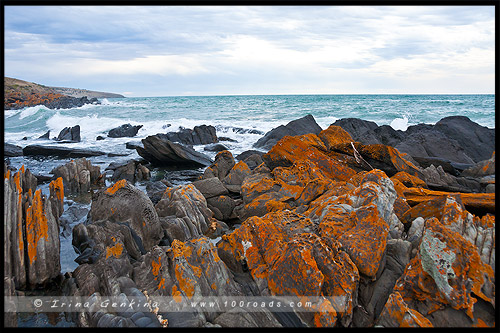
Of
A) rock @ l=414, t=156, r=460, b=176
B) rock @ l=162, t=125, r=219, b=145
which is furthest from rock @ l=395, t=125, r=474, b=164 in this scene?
rock @ l=162, t=125, r=219, b=145

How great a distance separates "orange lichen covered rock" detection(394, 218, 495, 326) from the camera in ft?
10.9

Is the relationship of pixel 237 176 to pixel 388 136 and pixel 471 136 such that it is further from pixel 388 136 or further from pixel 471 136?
pixel 471 136

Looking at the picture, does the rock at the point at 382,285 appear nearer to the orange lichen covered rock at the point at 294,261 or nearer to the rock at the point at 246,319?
the orange lichen covered rock at the point at 294,261

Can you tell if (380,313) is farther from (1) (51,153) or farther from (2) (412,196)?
(1) (51,153)

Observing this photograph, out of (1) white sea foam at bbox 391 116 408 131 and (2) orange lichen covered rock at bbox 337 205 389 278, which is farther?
(1) white sea foam at bbox 391 116 408 131

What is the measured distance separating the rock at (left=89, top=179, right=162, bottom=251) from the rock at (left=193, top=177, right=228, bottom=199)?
2883mm

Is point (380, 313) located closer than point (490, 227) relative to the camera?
Yes

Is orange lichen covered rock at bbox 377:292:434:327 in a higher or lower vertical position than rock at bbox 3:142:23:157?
lower

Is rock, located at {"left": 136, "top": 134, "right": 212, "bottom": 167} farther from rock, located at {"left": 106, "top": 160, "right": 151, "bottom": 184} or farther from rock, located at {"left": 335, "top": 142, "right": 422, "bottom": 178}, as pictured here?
rock, located at {"left": 335, "top": 142, "right": 422, "bottom": 178}

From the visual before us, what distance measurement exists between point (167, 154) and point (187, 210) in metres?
9.24

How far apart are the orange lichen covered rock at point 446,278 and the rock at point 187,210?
438cm

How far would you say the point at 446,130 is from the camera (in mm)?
18031

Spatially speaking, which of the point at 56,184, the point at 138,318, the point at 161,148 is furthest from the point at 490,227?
the point at 161,148

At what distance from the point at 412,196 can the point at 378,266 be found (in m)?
3.13
